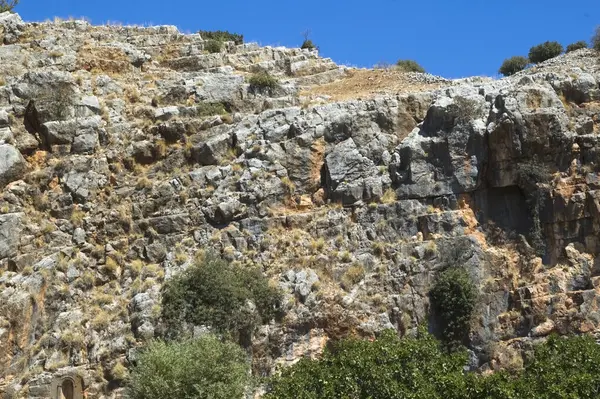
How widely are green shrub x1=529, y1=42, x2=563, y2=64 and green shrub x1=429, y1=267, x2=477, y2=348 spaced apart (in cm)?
2190

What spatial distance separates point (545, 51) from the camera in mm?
43969

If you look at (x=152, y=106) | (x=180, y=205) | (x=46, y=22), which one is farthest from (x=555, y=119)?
(x=46, y=22)

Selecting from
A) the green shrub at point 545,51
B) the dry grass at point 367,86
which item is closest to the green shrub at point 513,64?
the green shrub at point 545,51

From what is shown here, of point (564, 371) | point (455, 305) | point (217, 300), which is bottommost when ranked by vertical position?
point (564, 371)

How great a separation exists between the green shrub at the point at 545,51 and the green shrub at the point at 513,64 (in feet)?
1.69

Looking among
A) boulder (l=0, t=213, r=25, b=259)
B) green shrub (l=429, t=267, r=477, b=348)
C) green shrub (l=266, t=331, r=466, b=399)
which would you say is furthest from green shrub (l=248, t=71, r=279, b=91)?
green shrub (l=266, t=331, r=466, b=399)

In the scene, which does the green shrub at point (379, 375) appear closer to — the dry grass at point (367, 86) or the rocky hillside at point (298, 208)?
the rocky hillside at point (298, 208)

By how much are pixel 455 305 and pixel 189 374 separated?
28.4 ft

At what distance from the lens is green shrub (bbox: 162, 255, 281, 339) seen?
2514 centimetres

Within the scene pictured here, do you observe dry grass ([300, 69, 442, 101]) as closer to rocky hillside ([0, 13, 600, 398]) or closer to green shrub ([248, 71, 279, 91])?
rocky hillside ([0, 13, 600, 398])

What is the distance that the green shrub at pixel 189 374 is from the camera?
22.2 metres

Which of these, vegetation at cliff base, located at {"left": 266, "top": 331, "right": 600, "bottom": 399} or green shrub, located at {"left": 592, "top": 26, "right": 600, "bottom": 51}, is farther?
green shrub, located at {"left": 592, "top": 26, "right": 600, "bottom": 51}

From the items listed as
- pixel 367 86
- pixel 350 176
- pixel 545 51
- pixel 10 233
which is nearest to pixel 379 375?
pixel 350 176

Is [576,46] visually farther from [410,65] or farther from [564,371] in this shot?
[564,371]
